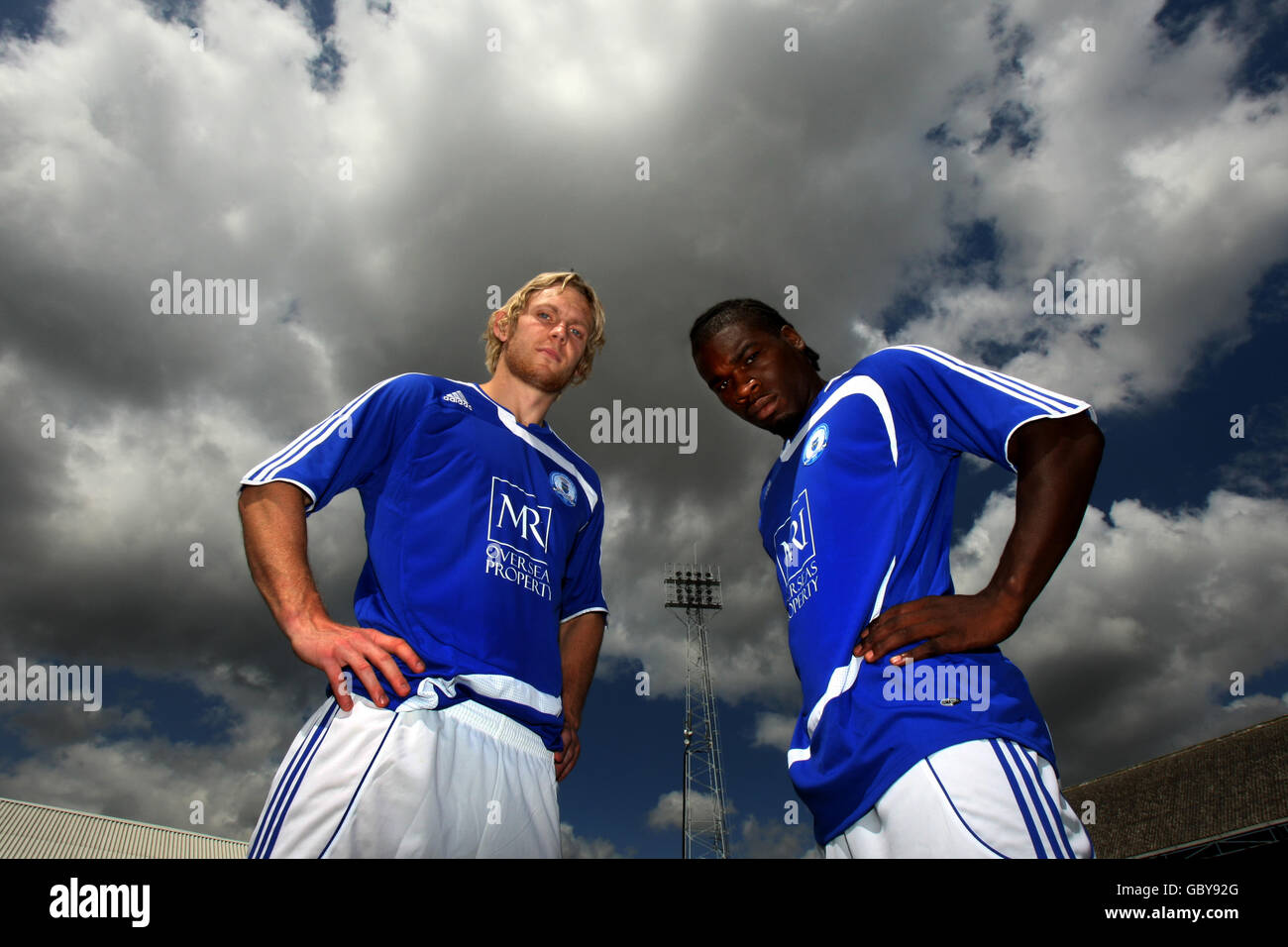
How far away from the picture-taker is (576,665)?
350 cm

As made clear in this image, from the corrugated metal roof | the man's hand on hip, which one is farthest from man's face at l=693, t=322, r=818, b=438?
the corrugated metal roof

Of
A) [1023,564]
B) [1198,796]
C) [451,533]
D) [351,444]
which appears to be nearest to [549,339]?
[351,444]

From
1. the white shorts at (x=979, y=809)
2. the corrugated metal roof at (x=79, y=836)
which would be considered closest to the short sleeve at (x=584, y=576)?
the white shorts at (x=979, y=809)

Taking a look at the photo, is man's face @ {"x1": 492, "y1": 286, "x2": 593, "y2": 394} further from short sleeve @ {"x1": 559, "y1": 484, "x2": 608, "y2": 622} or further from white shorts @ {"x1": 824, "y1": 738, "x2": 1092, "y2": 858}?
white shorts @ {"x1": 824, "y1": 738, "x2": 1092, "y2": 858}

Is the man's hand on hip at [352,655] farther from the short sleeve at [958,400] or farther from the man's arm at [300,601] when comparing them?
the short sleeve at [958,400]

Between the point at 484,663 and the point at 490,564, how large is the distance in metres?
0.38

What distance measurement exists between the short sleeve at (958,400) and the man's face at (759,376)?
1.68 feet

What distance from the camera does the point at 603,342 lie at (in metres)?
4.34

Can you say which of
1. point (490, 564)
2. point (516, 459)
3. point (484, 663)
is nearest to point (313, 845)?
point (484, 663)

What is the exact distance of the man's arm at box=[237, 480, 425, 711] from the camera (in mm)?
2223

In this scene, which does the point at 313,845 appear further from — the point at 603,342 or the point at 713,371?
the point at 603,342

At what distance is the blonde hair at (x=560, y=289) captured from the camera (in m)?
3.80

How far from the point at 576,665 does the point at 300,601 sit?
151 centimetres

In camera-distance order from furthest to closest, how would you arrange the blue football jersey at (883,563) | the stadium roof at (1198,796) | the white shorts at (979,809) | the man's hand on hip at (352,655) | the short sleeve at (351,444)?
1. the stadium roof at (1198,796)
2. the short sleeve at (351,444)
3. the man's hand on hip at (352,655)
4. the blue football jersey at (883,563)
5. the white shorts at (979,809)
